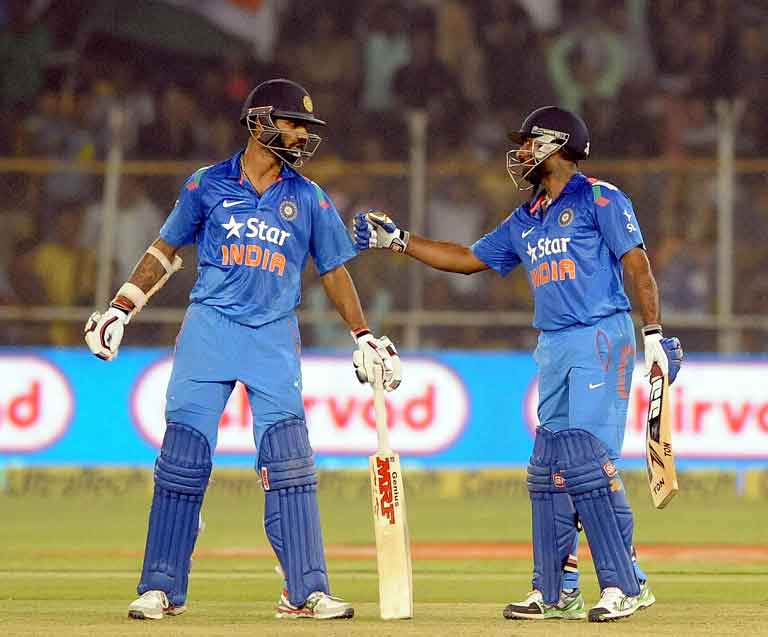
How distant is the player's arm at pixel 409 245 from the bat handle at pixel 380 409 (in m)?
0.80

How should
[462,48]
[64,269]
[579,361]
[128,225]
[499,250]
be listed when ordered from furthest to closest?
[462,48] → [64,269] → [128,225] → [499,250] → [579,361]

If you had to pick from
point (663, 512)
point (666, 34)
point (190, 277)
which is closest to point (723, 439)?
point (663, 512)

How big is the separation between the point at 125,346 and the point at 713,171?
5810 mm

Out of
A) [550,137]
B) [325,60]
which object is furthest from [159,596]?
[325,60]

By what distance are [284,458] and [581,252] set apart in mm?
1613

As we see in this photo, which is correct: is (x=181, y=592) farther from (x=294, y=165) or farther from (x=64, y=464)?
(x=64, y=464)

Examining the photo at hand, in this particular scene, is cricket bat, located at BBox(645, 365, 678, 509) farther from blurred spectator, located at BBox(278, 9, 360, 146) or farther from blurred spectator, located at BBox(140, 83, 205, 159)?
blurred spectator, located at BBox(278, 9, 360, 146)

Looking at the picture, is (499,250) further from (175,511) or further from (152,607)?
(152,607)

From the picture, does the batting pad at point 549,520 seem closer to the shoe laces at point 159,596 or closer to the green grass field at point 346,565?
the green grass field at point 346,565

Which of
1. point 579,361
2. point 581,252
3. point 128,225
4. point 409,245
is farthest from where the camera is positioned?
point 128,225

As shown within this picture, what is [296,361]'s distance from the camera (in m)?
7.77

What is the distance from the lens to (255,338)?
7.64 meters

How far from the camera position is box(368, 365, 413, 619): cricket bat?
7410mm

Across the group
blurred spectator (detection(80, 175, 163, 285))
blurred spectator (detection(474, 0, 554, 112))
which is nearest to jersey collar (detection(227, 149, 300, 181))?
blurred spectator (detection(80, 175, 163, 285))
